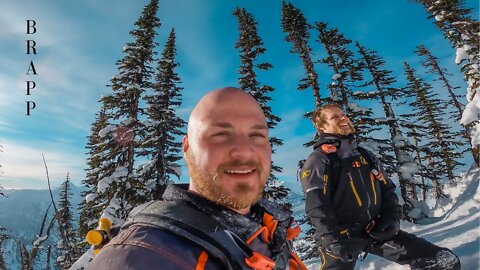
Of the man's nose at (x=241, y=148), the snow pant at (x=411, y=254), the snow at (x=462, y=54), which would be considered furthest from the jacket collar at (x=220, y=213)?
the snow at (x=462, y=54)

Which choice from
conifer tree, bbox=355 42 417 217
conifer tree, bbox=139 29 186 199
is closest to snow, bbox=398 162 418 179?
conifer tree, bbox=355 42 417 217

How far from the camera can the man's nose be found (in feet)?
5.89

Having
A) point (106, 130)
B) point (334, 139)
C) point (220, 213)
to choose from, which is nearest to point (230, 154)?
point (220, 213)

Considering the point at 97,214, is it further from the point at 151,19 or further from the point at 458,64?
the point at 458,64

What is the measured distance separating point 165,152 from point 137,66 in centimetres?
606

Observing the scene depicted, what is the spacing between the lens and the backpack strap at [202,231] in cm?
133

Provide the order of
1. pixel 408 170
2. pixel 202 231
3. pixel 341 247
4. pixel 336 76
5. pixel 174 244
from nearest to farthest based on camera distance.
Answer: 1. pixel 174 244
2. pixel 202 231
3. pixel 341 247
4. pixel 336 76
5. pixel 408 170

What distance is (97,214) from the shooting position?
15469mm

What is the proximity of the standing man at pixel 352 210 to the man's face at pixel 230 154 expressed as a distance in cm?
211

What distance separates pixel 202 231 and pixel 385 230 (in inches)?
131

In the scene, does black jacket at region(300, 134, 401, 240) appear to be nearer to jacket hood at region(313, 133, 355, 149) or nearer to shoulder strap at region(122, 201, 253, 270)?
jacket hood at region(313, 133, 355, 149)

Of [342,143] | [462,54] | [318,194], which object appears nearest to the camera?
[318,194]

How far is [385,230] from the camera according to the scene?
3764mm

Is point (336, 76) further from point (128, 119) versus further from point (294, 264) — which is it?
point (294, 264)
